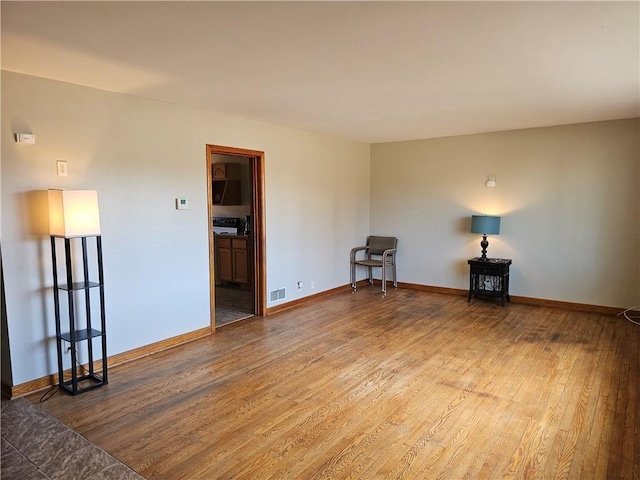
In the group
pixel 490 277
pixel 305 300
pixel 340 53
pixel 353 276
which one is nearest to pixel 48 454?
pixel 340 53

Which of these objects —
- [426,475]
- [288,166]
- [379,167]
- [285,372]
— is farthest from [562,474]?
[379,167]

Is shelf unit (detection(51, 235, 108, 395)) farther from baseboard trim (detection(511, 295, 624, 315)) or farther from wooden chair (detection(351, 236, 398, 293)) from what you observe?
baseboard trim (detection(511, 295, 624, 315))

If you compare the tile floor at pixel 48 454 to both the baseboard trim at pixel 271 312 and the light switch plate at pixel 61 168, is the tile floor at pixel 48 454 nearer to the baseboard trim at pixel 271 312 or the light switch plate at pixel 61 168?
the baseboard trim at pixel 271 312

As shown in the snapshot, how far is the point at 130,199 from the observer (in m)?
3.71

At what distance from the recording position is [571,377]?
3.37 m

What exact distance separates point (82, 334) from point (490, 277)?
4956 millimetres

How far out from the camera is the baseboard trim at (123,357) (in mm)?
3104

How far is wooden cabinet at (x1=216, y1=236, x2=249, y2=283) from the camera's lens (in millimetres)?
6441

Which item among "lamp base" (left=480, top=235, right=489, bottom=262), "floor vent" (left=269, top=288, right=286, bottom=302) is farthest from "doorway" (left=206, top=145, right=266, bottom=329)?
"lamp base" (left=480, top=235, right=489, bottom=262)

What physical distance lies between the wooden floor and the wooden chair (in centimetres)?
191

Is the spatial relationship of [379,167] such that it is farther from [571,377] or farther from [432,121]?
[571,377]

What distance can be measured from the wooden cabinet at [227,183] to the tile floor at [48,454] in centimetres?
453

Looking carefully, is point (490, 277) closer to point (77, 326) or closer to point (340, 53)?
point (340, 53)

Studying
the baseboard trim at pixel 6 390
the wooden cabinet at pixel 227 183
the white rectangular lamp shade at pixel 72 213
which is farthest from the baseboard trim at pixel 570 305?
the baseboard trim at pixel 6 390
